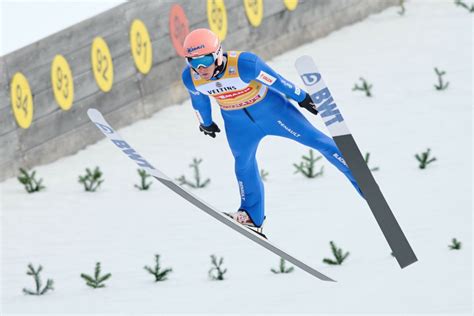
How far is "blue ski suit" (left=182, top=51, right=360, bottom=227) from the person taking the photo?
28.2ft

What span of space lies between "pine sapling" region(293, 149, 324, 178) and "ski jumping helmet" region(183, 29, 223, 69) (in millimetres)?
4457

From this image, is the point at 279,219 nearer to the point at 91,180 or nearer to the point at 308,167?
the point at 308,167

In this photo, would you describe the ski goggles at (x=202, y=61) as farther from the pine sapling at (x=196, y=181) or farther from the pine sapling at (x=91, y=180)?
the pine sapling at (x=91, y=180)

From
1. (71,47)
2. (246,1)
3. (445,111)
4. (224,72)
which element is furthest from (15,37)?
(224,72)

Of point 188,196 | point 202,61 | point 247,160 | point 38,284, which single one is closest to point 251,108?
point 247,160

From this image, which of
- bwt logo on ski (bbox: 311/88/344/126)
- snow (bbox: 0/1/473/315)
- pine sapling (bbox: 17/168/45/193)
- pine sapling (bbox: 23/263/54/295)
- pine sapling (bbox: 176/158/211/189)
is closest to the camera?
bwt logo on ski (bbox: 311/88/344/126)

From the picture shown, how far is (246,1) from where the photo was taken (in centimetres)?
1558

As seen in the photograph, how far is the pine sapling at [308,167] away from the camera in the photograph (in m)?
12.9

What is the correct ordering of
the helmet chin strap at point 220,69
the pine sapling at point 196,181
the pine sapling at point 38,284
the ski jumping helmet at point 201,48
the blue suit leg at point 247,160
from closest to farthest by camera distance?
the ski jumping helmet at point 201,48
the helmet chin strap at point 220,69
the blue suit leg at point 247,160
the pine sapling at point 38,284
the pine sapling at point 196,181

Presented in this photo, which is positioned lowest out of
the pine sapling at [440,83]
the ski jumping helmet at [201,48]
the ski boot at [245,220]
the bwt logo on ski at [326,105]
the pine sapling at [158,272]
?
the pine sapling at [440,83]

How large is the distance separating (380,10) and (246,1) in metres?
3.18

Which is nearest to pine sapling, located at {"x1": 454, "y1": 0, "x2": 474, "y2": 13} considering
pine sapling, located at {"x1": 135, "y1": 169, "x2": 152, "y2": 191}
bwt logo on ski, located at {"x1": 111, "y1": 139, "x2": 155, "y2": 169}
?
pine sapling, located at {"x1": 135, "y1": 169, "x2": 152, "y2": 191}

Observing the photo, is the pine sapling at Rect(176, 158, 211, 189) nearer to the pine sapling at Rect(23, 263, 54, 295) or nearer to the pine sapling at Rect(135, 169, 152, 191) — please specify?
the pine sapling at Rect(135, 169, 152, 191)

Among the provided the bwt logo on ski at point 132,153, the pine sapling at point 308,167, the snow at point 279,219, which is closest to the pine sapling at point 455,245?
the snow at point 279,219
